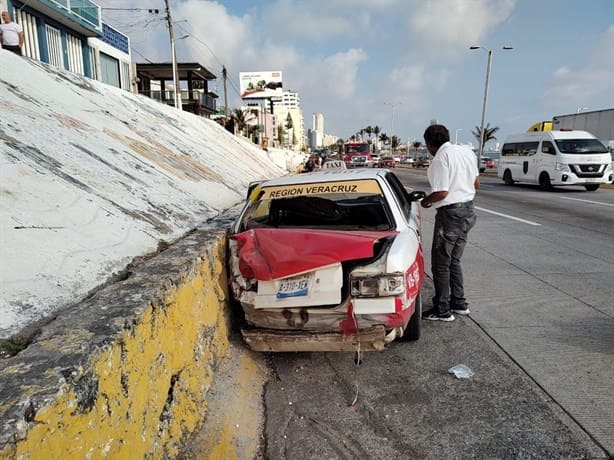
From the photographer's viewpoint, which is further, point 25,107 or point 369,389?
point 25,107

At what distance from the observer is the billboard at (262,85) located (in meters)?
70.4

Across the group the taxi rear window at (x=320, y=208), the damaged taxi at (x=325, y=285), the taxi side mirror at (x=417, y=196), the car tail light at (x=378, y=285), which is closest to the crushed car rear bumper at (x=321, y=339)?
the damaged taxi at (x=325, y=285)

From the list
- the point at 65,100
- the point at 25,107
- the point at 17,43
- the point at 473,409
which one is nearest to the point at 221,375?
the point at 473,409

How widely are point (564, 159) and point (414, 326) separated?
1530 cm

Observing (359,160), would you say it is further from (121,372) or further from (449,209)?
(121,372)

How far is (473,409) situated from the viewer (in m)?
2.70

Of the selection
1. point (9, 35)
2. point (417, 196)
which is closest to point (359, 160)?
point (9, 35)

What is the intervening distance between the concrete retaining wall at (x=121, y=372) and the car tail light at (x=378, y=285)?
44.6 inches

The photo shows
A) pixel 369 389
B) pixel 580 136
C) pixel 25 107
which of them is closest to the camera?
pixel 369 389

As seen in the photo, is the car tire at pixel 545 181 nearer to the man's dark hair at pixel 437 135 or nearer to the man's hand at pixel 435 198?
the man's dark hair at pixel 437 135

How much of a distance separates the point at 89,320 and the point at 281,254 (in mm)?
1410

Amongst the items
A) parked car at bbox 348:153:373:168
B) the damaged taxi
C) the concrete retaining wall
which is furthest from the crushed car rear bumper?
parked car at bbox 348:153:373:168

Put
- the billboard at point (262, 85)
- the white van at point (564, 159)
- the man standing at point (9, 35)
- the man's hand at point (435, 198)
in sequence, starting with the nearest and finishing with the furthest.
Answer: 1. the man's hand at point (435, 198)
2. the man standing at point (9, 35)
3. the white van at point (564, 159)
4. the billboard at point (262, 85)

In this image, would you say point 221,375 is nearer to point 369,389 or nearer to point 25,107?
point 369,389
